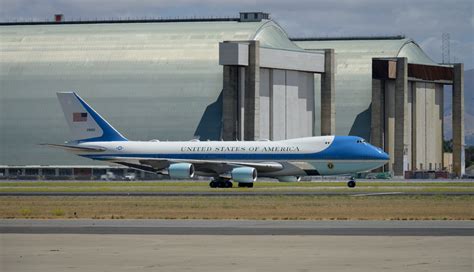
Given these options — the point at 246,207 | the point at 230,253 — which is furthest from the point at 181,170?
the point at 230,253

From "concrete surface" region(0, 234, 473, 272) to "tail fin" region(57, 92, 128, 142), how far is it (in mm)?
63611

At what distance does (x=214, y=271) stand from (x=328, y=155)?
65.2 metres

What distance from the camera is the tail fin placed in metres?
101

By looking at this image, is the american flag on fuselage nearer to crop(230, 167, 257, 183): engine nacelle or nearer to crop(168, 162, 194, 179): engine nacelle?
crop(168, 162, 194, 179): engine nacelle

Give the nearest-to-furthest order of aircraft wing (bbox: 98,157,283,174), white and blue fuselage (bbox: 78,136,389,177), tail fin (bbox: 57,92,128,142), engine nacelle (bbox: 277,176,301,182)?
white and blue fuselage (bbox: 78,136,389,177), aircraft wing (bbox: 98,157,283,174), engine nacelle (bbox: 277,176,301,182), tail fin (bbox: 57,92,128,142)

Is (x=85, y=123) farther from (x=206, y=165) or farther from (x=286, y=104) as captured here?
(x=286, y=104)

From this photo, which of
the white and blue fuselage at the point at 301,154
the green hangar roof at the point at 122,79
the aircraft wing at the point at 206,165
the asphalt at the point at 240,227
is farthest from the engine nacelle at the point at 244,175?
the green hangar roof at the point at 122,79

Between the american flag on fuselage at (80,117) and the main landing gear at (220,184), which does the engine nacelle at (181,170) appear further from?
the american flag on fuselage at (80,117)

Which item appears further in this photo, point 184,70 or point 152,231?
point 184,70

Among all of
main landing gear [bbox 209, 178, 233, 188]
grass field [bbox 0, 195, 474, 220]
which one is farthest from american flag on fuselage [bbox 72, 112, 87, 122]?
grass field [bbox 0, 195, 474, 220]

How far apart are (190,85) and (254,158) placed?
50427mm

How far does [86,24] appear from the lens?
154750mm

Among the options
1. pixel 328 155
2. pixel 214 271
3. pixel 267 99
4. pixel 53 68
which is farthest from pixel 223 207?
pixel 53 68

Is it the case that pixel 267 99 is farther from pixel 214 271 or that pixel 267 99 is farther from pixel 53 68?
pixel 214 271
